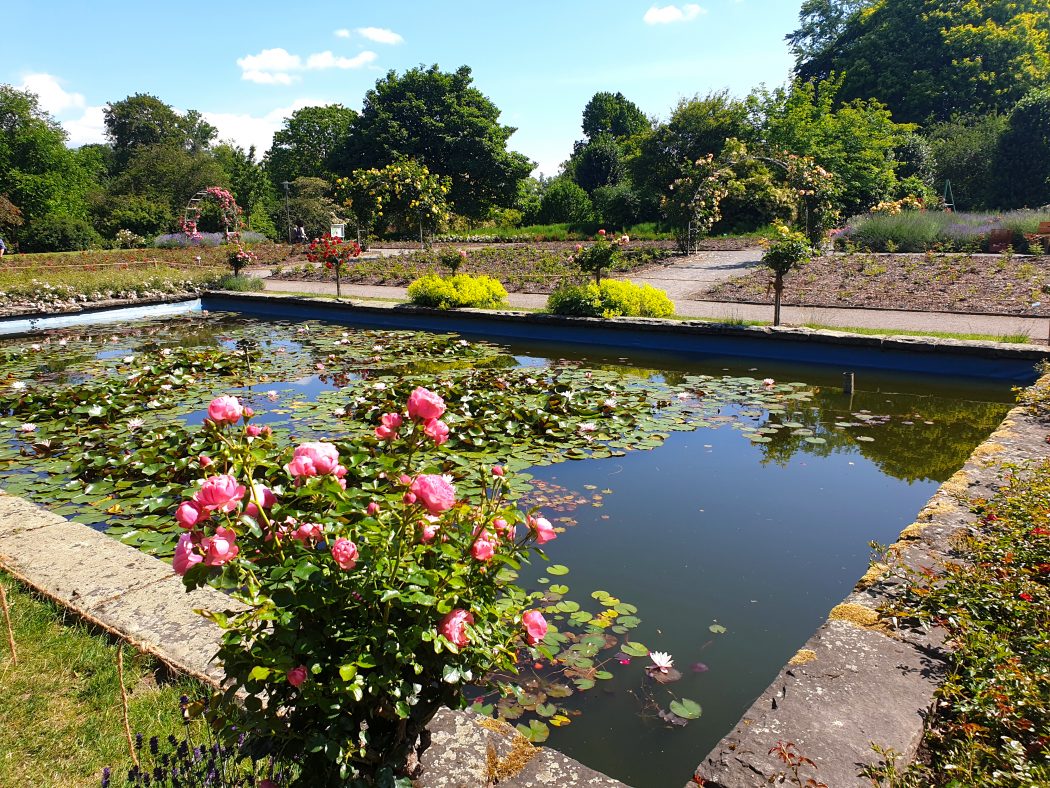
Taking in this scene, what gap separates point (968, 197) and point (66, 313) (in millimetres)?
26696

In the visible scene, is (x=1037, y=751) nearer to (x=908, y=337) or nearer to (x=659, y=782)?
(x=659, y=782)

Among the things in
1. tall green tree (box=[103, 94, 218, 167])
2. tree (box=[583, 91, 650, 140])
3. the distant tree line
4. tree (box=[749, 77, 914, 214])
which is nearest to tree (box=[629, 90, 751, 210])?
the distant tree line

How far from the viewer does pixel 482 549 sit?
130 cm

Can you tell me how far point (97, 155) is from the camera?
4819 cm

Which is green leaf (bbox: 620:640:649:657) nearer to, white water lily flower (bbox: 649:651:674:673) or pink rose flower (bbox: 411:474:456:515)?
white water lily flower (bbox: 649:651:674:673)

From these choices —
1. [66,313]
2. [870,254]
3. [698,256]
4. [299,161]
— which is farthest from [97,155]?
[870,254]

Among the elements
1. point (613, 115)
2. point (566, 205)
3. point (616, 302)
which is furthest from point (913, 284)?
point (613, 115)

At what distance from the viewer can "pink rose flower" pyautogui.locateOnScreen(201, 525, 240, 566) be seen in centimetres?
118

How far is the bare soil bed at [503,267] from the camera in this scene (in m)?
14.4

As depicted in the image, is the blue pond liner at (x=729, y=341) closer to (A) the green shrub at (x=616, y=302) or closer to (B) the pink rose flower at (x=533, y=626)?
(A) the green shrub at (x=616, y=302)

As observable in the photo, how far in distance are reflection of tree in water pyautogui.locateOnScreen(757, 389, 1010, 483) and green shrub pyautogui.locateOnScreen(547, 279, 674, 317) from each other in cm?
333

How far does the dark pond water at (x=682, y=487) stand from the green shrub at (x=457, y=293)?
7.59ft

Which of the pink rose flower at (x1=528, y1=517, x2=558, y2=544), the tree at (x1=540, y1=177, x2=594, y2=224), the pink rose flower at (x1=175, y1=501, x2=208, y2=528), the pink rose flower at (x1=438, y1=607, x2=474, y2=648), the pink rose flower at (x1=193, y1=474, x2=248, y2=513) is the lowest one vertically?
the pink rose flower at (x1=438, y1=607, x2=474, y2=648)

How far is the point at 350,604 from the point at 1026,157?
27.5 metres
